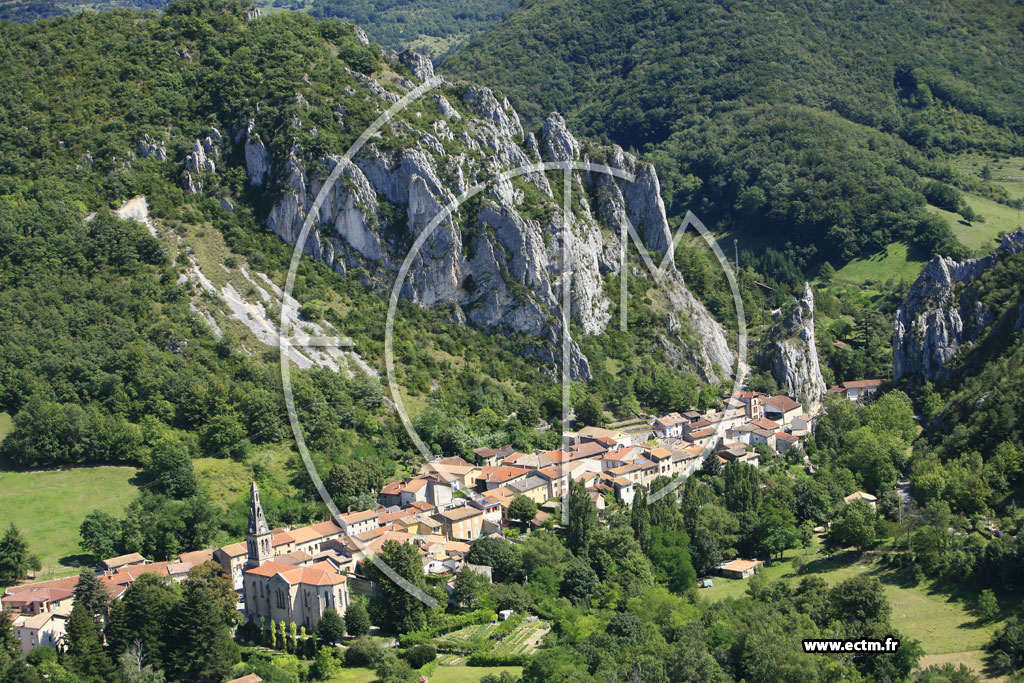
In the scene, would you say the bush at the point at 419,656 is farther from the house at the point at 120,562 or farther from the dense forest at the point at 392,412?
the house at the point at 120,562

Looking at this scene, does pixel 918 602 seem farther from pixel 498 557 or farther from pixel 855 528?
pixel 498 557

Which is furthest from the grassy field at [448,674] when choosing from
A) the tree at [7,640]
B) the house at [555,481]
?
the house at [555,481]

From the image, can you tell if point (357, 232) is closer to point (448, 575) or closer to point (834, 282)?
point (448, 575)

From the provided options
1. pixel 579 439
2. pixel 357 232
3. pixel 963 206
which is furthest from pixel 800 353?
pixel 963 206

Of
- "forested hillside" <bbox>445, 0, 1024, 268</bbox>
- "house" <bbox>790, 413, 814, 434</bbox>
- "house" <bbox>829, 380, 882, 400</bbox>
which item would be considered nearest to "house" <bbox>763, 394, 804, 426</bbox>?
"house" <bbox>790, 413, 814, 434</bbox>

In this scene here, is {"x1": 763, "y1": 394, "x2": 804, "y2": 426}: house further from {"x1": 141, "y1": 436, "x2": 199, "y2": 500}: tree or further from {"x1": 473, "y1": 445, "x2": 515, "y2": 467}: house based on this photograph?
{"x1": 141, "y1": 436, "x2": 199, "y2": 500}: tree

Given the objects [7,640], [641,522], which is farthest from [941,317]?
[7,640]
